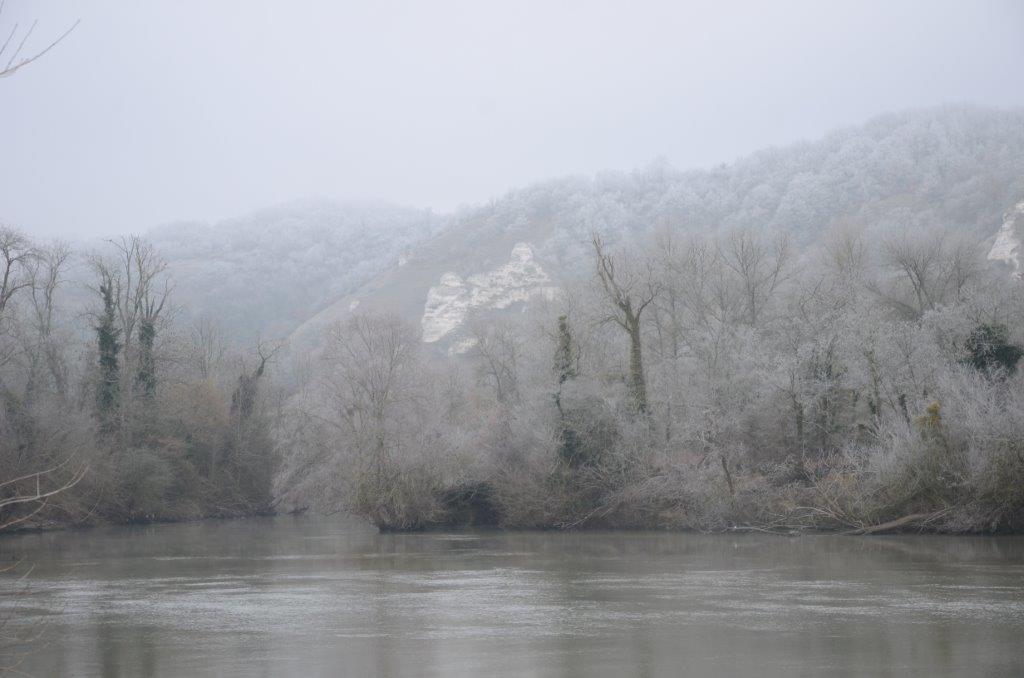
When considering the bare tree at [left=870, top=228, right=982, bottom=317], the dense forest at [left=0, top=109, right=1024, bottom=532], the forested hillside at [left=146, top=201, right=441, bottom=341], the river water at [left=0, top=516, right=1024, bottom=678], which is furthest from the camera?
the forested hillside at [left=146, top=201, right=441, bottom=341]

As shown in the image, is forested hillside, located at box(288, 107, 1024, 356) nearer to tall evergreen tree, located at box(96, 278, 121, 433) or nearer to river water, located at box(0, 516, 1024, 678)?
tall evergreen tree, located at box(96, 278, 121, 433)

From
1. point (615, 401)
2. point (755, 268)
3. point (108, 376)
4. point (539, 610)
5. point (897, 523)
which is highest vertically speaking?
point (755, 268)

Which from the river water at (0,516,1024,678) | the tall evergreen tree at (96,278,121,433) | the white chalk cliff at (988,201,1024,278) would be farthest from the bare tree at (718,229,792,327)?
the tall evergreen tree at (96,278,121,433)

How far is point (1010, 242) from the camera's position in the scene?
70.8 m

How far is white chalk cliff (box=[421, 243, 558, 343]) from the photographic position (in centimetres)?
11288

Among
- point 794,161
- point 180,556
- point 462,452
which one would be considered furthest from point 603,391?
point 794,161

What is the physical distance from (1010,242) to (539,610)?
2510 inches

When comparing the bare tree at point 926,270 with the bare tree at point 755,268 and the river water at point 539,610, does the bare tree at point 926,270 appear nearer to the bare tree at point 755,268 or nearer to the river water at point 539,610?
the bare tree at point 755,268

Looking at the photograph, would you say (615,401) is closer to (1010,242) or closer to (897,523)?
(897,523)

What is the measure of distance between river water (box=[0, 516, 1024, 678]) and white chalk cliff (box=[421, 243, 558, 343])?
78878mm

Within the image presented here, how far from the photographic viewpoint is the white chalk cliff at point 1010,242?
67625 mm

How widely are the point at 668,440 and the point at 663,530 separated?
4135mm

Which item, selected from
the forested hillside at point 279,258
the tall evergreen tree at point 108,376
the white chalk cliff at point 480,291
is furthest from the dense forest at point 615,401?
the forested hillside at point 279,258

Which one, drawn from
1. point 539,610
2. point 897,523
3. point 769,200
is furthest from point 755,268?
point 539,610
